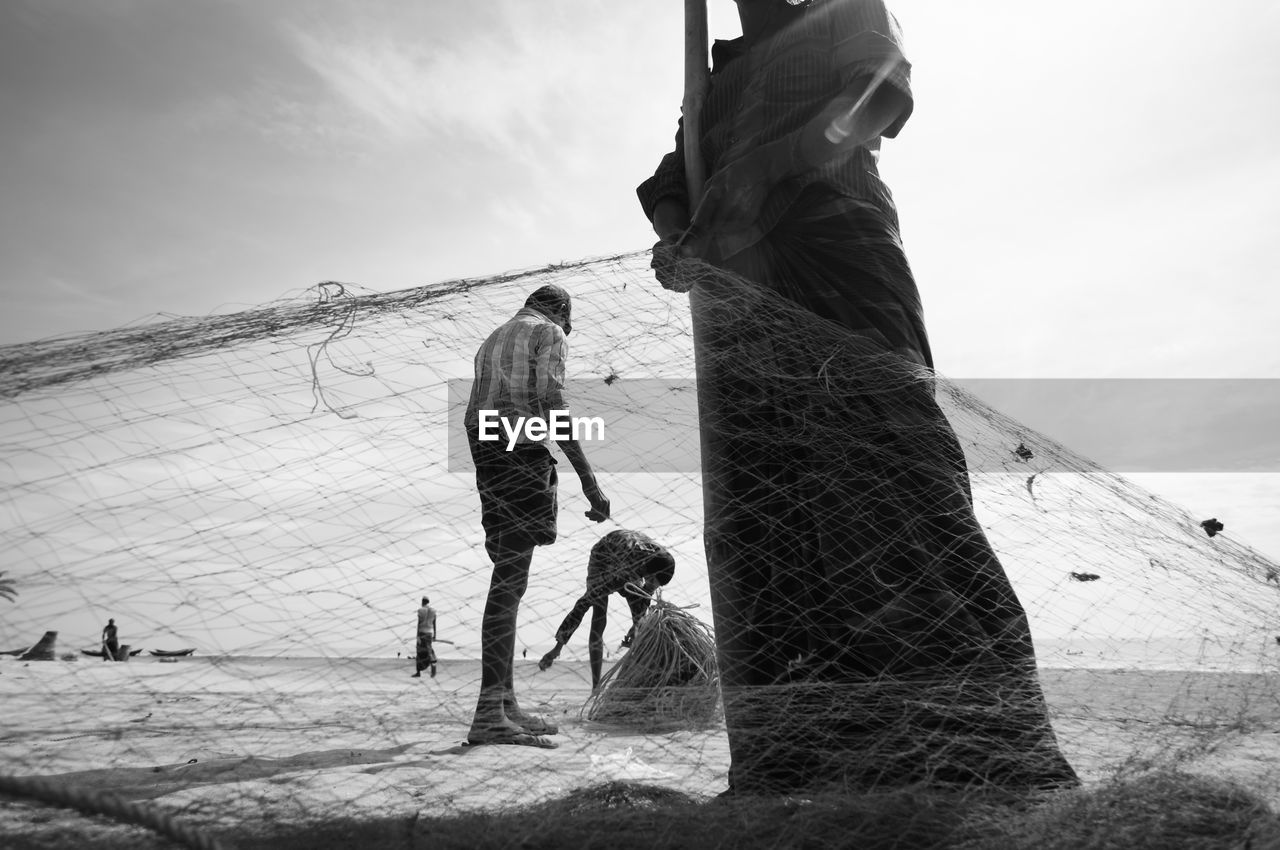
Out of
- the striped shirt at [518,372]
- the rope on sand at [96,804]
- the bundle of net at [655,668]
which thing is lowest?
the bundle of net at [655,668]

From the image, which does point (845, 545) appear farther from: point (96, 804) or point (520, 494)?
point (96, 804)

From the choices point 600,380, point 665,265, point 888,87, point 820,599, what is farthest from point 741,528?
point 888,87

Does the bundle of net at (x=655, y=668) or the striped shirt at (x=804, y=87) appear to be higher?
the striped shirt at (x=804, y=87)

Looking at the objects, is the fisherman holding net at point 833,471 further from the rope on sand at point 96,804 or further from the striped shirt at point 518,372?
the rope on sand at point 96,804

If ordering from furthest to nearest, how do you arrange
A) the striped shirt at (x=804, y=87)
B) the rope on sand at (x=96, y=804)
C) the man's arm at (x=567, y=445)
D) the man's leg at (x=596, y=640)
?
1. the man's leg at (x=596, y=640)
2. the man's arm at (x=567, y=445)
3. the striped shirt at (x=804, y=87)
4. the rope on sand at (x=96, y=804)

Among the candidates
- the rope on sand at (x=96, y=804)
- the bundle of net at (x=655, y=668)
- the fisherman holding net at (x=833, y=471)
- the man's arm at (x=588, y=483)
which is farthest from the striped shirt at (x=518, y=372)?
the rope on sand at (x=96, y=804)

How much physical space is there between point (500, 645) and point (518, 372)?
1169 millimetres

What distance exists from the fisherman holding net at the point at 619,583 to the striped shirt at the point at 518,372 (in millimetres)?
835

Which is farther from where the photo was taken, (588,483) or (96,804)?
(588,483)

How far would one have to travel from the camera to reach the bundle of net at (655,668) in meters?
4.00

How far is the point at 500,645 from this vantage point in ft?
10.1

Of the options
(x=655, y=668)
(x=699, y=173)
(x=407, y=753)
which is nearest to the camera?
(x=699, y=173)

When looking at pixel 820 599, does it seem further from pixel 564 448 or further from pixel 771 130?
pixel 771 130

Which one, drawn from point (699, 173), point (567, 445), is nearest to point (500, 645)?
point (567, 445)
